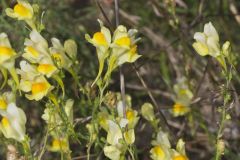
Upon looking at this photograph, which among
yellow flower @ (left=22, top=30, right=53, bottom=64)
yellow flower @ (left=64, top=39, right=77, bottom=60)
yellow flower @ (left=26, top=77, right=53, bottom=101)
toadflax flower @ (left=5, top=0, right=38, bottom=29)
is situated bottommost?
yellow flower @ (left=26, top=77, right=53, bottom=101)

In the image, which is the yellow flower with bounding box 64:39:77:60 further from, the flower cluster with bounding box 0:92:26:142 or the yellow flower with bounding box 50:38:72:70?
the flower cluster with bounding box 0:92:26:142

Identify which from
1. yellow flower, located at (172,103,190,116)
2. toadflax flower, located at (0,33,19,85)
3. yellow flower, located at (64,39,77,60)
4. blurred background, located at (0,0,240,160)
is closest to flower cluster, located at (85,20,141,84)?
yellow flower, located at (64,39,77,60)

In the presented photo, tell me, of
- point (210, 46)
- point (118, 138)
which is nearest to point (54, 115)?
point (118, 138)

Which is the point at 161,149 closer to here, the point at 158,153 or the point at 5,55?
the point at 158,153

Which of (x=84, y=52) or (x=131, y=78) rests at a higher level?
(x=84, y=52)

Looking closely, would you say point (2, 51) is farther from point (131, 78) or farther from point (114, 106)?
point (131, 78)

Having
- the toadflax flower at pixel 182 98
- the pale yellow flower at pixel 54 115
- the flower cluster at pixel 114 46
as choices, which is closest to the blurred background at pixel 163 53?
the toadflax flower at pixel 182 98

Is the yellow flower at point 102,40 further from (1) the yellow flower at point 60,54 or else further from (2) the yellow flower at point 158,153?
(2) the yellow flower at point 158,153

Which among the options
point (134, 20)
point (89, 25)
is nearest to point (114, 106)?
point (134, 20)
